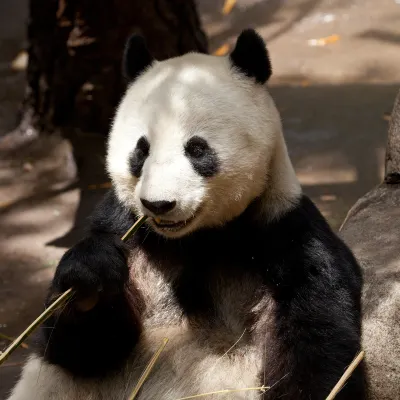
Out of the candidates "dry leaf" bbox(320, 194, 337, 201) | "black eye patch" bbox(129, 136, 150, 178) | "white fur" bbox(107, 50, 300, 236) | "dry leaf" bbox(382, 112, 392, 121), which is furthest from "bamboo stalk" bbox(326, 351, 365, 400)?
"dry leaf" bbox(382, 112, 392, 121)

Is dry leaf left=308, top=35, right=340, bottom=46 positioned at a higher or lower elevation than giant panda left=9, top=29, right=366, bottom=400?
lower

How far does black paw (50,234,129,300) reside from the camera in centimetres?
308

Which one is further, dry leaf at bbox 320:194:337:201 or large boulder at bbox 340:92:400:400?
dry leaf at bbox 320:194:337:201

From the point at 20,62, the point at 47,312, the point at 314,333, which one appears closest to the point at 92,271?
the point at 47,312

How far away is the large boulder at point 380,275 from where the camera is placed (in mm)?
3324

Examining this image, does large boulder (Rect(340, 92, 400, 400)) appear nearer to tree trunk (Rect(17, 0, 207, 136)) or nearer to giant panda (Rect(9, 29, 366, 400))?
giant panda (Rect(9, 29, 366, 400))

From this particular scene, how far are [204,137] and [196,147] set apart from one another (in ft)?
0.17

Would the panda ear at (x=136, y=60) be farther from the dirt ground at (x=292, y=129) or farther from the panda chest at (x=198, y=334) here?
the dirt ground at (x=292, y=129)

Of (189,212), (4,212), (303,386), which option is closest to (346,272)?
(303,386)

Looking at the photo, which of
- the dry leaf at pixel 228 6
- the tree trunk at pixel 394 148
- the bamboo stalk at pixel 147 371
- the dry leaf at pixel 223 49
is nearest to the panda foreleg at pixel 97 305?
the bamboo stalk at pixel 147 371

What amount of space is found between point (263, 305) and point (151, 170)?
2.74ft

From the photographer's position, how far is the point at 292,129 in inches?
285

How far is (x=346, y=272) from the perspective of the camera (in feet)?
11.0

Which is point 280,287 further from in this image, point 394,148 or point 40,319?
point 394,148
